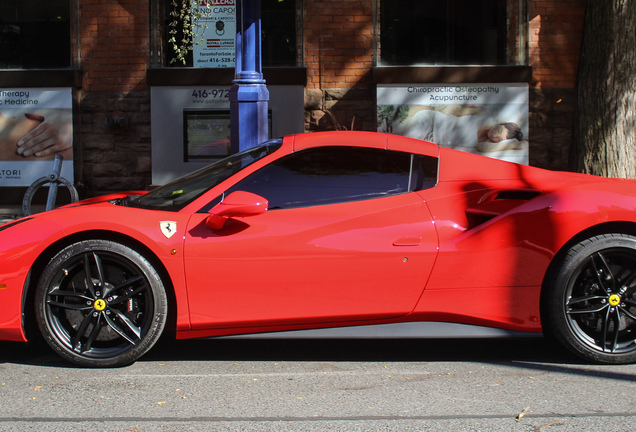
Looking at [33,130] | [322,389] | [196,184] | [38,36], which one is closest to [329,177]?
[196,184]

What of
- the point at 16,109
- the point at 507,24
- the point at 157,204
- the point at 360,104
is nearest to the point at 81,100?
the point at 16,109

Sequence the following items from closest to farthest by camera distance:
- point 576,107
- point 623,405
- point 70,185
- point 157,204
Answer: point 623,405, point 157,204, point 576,107, point 70,185

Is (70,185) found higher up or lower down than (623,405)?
higher up

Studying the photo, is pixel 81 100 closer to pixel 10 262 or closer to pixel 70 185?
pixel 70 185

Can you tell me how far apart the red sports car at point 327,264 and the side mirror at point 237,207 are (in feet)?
0.03

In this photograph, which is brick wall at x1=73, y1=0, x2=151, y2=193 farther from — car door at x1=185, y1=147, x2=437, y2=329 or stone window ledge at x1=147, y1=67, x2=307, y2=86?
car door at x1=185, y1=147, x2=437, y2=329

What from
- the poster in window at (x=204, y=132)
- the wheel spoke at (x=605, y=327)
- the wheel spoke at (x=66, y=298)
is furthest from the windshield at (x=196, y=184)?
the poster in window at (x=204, y=132)

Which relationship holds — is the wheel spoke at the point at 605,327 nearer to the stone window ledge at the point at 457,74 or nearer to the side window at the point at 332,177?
the side window at the point at 332,177

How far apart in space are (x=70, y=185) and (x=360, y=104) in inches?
175

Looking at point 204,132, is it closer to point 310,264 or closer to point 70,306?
point 70,306

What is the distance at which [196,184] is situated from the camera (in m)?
4.57

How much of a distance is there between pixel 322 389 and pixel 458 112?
792 cm

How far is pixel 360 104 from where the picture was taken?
11.2 metres

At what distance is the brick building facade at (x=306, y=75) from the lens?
11047mm
